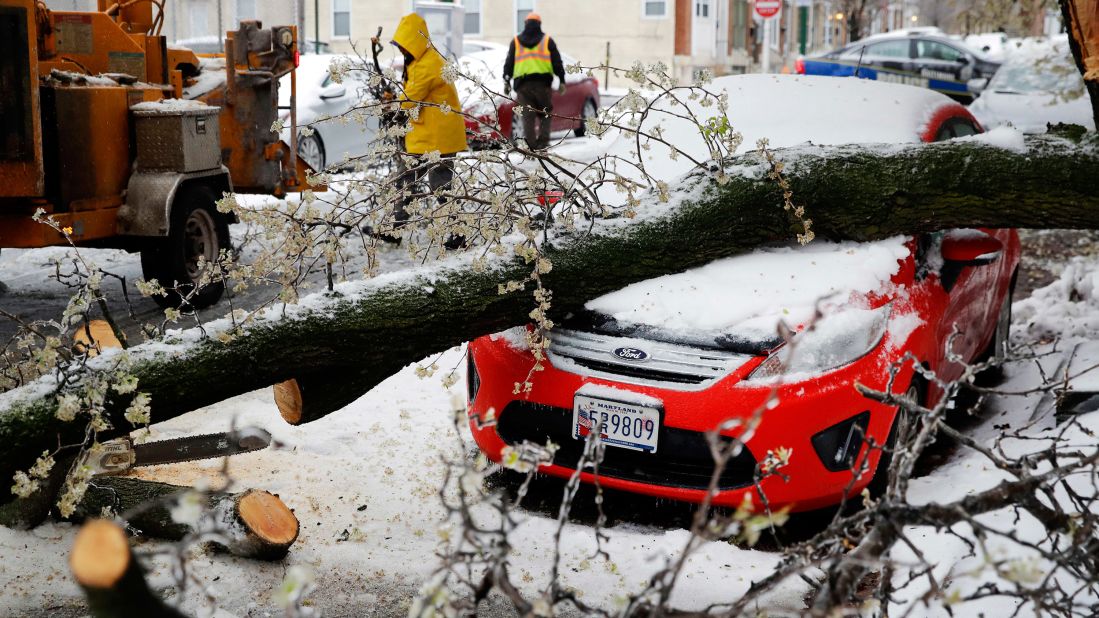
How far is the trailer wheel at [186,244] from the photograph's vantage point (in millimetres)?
7273

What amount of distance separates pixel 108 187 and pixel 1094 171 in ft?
18.2

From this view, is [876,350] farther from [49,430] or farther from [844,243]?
[49,430]

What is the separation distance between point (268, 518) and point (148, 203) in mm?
3732

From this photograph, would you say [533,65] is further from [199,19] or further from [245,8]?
[199,19]

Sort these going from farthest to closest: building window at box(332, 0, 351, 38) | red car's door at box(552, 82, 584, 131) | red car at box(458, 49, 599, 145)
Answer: building window at box(332, 0, 351, 38) → red car's door at box(552, 82, 584, 131) → red car at box(458, 49, 599, 145)

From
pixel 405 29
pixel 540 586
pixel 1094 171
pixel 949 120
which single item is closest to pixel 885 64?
pixel 405 29

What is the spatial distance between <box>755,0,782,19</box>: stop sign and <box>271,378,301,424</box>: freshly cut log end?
1899 centimetres

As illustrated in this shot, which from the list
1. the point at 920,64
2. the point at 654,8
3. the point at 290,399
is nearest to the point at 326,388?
the point at 290,399

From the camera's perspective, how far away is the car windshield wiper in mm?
4004

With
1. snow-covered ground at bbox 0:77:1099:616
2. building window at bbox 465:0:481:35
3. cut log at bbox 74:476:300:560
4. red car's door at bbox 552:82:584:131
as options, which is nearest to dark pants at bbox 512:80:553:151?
red car's door at bbox 552:82:584:131

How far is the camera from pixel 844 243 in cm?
466

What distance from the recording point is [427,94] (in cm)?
866

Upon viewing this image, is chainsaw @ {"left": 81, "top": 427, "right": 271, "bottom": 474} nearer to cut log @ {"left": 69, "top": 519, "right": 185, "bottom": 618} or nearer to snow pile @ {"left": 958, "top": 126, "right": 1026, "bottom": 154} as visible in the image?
cut log @ {"left": 69, "top": 519, "right": 185, "bottom": 618}

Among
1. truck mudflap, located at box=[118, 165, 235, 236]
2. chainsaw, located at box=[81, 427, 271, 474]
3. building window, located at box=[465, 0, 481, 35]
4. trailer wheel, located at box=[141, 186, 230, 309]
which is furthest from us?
building window, located at box=[465, 0, 481, 35]
